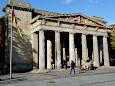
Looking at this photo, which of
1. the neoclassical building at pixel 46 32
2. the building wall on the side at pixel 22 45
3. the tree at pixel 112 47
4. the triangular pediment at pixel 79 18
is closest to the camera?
the neoclassical building at pixel 46 32

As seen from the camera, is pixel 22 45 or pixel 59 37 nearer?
pixel 59 37

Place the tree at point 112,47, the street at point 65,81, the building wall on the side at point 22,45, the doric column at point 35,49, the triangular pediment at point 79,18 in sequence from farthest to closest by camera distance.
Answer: the tree at point 112,47, the triangular pediment at point 79,18, the doric column at point 35,49, the building wall on the side at point 22,45, the street at point 65,81

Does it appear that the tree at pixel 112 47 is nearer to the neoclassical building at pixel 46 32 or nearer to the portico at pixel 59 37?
the portico at pixel 59 37

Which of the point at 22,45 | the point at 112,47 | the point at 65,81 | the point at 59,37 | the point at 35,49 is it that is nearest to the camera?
the point at 65,81

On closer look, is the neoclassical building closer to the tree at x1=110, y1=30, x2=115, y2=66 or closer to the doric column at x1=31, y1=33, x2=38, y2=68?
the doric column at x1=31, y1=33, x2=38, y2=68

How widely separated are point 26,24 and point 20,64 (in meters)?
7.84

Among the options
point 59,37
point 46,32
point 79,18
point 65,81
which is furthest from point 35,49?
point 65,81

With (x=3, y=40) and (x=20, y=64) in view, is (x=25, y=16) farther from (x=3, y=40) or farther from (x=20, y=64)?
(x=20, y=64)

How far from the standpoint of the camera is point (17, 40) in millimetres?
40531

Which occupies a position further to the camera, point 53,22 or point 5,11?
point 5,11

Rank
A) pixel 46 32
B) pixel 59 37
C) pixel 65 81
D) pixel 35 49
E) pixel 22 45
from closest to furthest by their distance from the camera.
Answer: pixel 65 81, pixel 59 37, pixel 35 49, pixel 22 45, pixel 46 32

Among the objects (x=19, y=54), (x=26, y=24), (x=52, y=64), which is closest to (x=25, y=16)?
(x=26, y=24)

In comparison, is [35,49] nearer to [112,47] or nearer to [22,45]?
[22,45]

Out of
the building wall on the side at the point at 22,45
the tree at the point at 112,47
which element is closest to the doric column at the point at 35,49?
the building wall on the side at the point at 22,45
